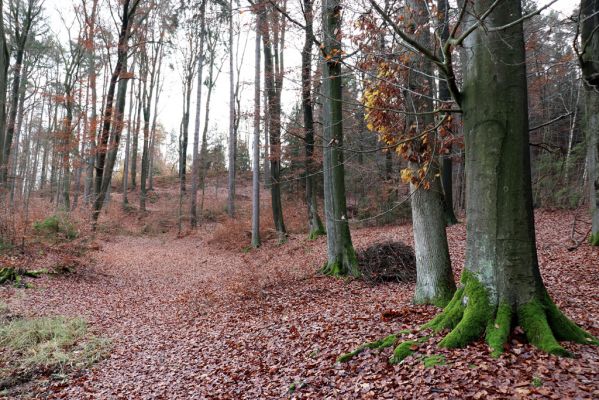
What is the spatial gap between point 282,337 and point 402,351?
221 centimetres

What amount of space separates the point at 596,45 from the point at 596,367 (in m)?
7.36

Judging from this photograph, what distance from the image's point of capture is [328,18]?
8.41 m

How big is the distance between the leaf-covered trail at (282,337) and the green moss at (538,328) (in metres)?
0.09

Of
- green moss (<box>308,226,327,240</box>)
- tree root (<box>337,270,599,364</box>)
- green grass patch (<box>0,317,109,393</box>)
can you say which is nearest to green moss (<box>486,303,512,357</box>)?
tree root (<box>337,270,599,364</box>)

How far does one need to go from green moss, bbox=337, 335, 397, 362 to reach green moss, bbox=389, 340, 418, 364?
0.27 m

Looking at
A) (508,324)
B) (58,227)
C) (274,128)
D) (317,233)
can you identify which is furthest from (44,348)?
(274,128)

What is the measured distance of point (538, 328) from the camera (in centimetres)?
345

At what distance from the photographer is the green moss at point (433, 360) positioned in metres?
3.52

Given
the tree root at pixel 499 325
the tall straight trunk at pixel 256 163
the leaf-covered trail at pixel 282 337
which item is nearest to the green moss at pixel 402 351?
the tree root at pixel 499 325

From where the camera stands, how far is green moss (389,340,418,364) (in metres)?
3.87

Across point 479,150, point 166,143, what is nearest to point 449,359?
point 479,150

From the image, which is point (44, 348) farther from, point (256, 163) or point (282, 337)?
point (256, 163)

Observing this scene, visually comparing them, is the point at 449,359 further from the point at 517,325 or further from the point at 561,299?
the point at 561,299

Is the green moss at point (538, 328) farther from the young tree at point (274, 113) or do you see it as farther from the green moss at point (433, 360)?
the young tree at point (274, 113)
